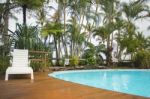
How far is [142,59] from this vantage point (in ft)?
50.0

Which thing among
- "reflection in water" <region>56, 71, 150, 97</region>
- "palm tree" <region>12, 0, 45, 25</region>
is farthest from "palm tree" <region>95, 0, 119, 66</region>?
"palm tree" <region>12, 0, 45, 25</region>

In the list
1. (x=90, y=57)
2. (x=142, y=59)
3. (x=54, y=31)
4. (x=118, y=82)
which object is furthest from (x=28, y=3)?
(x=142, y=59)

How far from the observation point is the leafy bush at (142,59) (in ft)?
48.6

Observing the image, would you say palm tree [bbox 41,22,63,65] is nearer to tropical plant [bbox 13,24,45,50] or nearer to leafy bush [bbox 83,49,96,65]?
leafy bush [bbox 83,49,96,65]

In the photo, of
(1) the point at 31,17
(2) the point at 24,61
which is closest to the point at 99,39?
(1) the point at 31,17

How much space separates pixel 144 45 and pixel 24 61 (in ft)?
36.8

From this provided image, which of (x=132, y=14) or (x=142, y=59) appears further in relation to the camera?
(x=132, y=14)

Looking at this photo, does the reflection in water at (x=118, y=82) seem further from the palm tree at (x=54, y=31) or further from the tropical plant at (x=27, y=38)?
the palm tree at (x=54, y=31)

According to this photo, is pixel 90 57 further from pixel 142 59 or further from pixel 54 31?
pixel 142 59

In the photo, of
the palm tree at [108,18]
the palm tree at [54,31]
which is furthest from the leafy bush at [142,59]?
the palm tree at [54,31]

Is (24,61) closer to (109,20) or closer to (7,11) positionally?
(7,11)

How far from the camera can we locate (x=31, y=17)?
577 inches

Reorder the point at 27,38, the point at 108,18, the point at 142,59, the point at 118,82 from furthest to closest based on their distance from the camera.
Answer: the point at 108,18 < the point at 142,59 < the point at 27,38 < the point at 118,82

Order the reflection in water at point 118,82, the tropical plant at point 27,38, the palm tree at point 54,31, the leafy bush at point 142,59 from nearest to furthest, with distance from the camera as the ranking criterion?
the reflection in water at point 118,82 → the tropical plant at point 27,38 → the palm tree at point 54,31 → the leafy bush at point 142,59
